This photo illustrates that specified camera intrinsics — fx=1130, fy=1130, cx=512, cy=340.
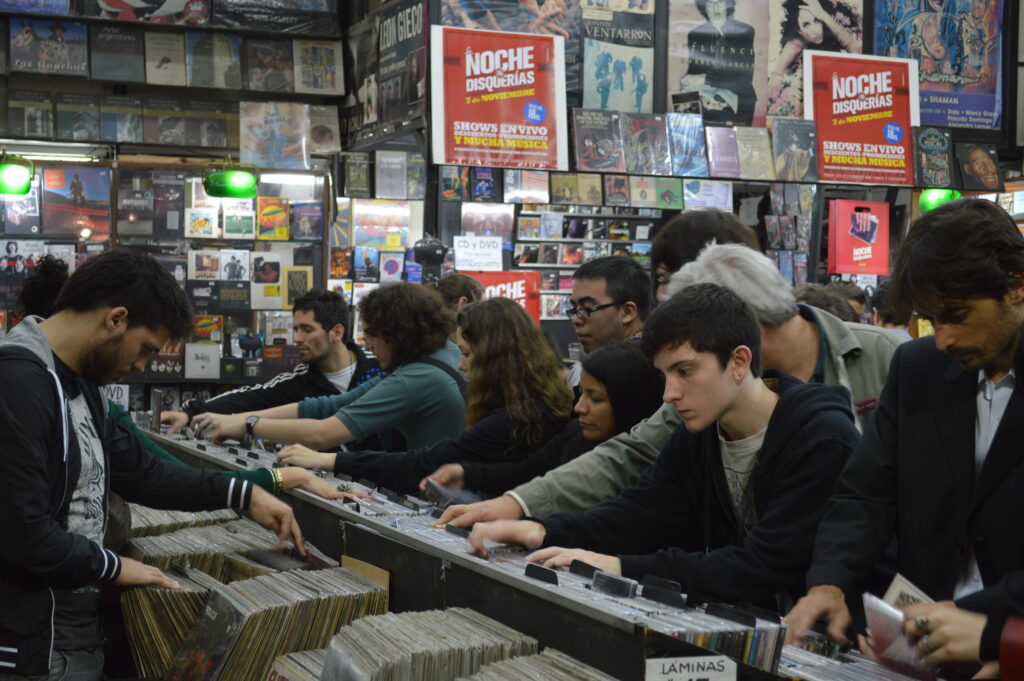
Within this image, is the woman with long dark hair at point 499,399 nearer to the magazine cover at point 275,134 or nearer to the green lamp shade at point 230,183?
the green lamp shade at point 230,183

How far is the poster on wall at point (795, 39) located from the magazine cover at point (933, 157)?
122 centimetres

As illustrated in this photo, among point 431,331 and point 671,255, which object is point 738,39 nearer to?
point 431,331

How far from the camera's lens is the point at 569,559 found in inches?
84.4

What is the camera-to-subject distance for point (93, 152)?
414 inches

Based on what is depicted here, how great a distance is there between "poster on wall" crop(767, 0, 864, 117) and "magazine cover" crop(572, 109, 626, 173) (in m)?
2.31

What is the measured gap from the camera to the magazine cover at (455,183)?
26.7ft

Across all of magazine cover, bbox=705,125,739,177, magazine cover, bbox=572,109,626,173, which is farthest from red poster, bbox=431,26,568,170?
magazine cover, bbox=705,125,739,177

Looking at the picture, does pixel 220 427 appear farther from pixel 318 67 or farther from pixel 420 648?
pixel 318 67

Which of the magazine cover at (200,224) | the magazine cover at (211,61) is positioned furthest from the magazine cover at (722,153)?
the magazine cover at (211,61)

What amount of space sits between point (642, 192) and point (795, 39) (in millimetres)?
2517

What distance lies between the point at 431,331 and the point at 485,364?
2.17 ft

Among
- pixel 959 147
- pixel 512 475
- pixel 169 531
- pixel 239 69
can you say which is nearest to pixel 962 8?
pixel 959 147

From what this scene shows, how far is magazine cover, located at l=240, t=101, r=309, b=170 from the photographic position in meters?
9.82

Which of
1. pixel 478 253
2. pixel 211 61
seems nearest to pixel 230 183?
pixel 478 253
